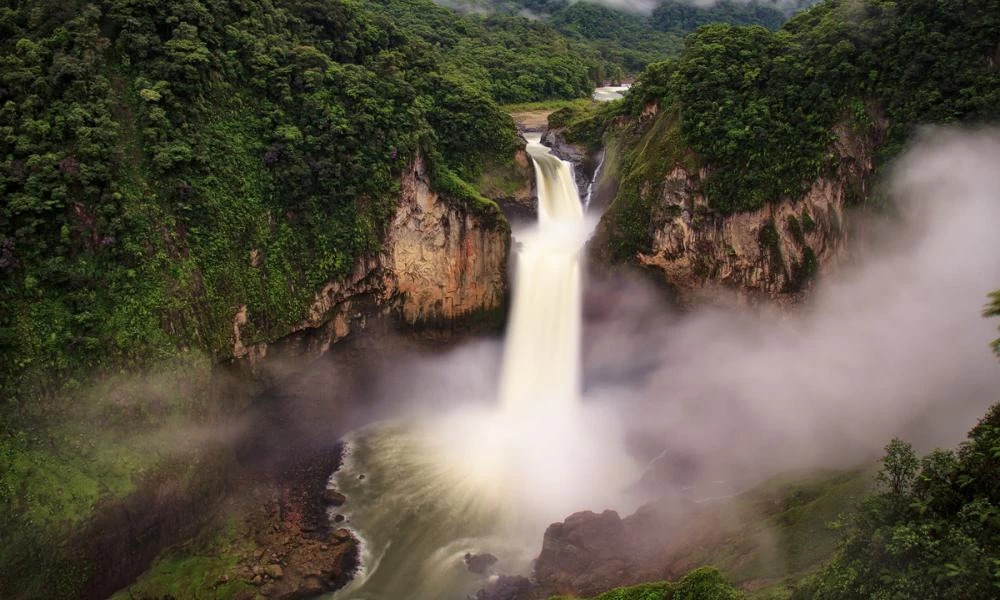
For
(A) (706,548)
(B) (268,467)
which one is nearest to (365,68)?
(B) (268,467)

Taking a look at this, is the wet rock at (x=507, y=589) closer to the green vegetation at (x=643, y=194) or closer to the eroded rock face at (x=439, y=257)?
the eroded rock face at (x=439, y=257)

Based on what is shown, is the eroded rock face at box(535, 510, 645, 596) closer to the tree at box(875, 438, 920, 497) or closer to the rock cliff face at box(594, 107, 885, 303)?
the tree at box(875, 438, 920, 497)

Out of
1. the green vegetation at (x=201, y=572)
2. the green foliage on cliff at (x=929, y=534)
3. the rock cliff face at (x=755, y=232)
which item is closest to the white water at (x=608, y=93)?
the rock cliff face at (x=755, y=232)

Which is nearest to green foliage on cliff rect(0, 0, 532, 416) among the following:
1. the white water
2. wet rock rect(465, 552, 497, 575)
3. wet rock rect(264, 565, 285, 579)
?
wet rock rect(264, 565, 285, 579)

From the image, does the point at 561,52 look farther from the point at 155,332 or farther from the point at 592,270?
the point at 155,332

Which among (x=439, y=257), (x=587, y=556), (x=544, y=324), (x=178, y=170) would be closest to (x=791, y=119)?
(x=544, y=324)

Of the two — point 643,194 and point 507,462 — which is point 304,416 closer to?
point 507,462

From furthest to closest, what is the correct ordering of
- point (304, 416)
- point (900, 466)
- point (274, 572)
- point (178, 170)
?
point (304, 416)
point (178, 170)
point (274, 572)
point (900, 466)
